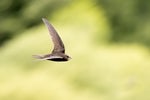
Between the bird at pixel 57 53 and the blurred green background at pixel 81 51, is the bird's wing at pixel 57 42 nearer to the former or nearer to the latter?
the bird at pixel 57 53

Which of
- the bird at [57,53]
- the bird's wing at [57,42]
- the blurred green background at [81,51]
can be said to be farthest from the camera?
the blurred green background at [81,51]

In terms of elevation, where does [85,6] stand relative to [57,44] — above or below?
above

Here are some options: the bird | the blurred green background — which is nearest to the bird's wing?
the bird

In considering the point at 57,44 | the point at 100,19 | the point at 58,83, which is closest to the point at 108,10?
the point at 100,19

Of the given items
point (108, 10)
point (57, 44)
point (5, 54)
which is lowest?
point (57, 44)

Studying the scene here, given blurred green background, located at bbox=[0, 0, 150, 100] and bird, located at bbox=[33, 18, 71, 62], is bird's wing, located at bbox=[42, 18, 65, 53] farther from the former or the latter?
blurred green background, located at bbox=[0, 0, 150, 100]

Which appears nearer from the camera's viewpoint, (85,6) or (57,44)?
(57,44)

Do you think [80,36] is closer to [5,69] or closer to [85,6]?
[85,6]

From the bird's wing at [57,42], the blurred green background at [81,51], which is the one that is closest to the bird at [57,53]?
the bird's wing at [57,42]
